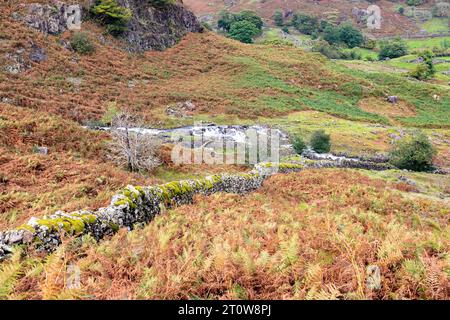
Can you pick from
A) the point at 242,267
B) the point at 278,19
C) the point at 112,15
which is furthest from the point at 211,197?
the point at 278,19

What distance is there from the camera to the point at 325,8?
157500mm

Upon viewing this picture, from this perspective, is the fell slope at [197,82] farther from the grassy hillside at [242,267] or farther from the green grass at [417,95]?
the grassy hillside at [242,267]

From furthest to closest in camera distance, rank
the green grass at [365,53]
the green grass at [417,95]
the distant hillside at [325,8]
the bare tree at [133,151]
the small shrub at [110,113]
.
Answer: the distant hillside at [325,8] < the green grass at [365,53] < the green grass at [417,95] < the small shrub at [110,113] < the bare tree at [133,151]

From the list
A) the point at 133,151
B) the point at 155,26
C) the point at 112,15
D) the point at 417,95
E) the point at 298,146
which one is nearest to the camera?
the point at 133,151

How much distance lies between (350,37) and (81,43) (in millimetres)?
104252

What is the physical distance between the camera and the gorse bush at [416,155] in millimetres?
30453

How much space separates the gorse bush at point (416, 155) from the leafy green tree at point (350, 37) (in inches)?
4047

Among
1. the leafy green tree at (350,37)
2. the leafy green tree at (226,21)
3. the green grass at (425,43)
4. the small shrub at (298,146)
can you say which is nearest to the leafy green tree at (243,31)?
the leafy green tree at (226,21)

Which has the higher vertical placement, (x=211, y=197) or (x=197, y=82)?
(x=197, y=82)

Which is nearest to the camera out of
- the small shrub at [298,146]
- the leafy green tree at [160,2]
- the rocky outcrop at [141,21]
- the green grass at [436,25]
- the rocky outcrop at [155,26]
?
the small shrub at [298,146]

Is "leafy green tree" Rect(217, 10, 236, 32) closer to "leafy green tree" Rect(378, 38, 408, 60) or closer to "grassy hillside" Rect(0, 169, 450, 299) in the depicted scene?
"leafy green tree" Rect(378, 38, 408, 60)

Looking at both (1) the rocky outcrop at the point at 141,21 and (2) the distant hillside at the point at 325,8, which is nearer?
(1) the rocky outcrop at the point at 141,21

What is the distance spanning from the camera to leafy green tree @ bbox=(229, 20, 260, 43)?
10319 cm

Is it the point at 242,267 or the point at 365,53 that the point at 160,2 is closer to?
the point at 242,267
